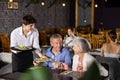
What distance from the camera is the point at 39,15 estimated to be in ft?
38.7

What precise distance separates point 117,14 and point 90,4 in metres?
1.61

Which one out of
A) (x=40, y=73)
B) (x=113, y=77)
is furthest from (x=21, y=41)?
(x=40, y=73)

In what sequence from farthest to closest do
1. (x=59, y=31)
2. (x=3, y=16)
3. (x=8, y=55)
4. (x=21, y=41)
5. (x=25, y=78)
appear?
(x=59, y=31), (x=3, y=16), (x=8, y=55), (x=21, y=41), (x=25, y=78)

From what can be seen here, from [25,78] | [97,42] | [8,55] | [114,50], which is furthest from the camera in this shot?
[97,42]

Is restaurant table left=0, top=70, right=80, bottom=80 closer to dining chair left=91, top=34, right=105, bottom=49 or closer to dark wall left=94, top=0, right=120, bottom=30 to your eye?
dining chair left=91, top=34, right=105, bottom=49

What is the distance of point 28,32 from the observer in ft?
12.5

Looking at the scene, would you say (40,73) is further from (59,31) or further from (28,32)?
(59,31)

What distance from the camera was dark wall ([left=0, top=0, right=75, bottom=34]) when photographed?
10.2m

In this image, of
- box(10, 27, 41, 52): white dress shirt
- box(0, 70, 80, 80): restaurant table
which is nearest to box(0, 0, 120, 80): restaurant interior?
box(10, 27, 41, 52): white dress shirt

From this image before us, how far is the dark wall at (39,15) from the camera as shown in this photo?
10.2 m

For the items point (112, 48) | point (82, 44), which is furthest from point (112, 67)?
point (112, 48)

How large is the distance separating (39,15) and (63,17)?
5.49 feet


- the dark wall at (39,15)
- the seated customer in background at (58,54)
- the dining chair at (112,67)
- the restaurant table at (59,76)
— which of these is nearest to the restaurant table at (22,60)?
the restaurant table at (59,76)

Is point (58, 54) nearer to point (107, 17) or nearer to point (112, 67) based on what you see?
point (112, 67)
